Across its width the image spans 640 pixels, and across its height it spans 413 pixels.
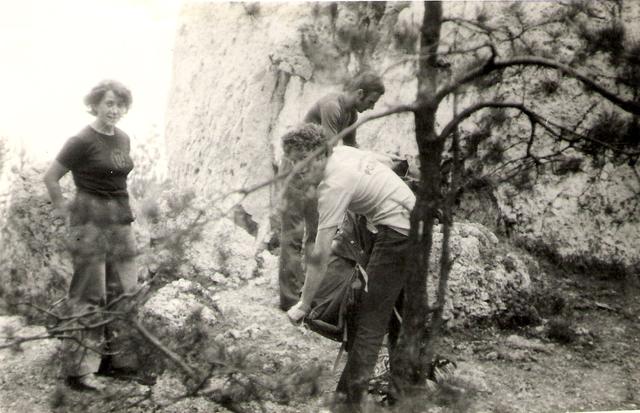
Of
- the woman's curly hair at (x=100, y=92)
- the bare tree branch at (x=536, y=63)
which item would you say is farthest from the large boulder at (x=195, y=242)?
the bare tree branch at (x=536, y=63)

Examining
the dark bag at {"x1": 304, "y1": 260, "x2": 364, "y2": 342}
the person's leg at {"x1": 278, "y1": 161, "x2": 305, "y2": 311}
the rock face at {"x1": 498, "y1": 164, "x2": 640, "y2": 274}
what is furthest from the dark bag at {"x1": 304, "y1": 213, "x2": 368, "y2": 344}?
the rock face at {"x1": 498, "y1": 164, "x2": 640, "y2": 274}

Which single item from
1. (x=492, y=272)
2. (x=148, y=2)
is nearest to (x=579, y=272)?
(x=492, y=272)

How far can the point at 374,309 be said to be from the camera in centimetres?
222

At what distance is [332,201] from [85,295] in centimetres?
92

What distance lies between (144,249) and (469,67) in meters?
1.19

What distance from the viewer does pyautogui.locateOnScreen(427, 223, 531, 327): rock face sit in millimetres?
2979

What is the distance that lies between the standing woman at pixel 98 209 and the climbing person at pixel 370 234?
58 centimetres

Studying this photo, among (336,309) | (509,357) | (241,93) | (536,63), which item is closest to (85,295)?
(336,309)

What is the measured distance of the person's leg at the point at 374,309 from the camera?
7.22 feet

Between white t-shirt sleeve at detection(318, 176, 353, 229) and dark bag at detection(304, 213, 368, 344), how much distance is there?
28 cm

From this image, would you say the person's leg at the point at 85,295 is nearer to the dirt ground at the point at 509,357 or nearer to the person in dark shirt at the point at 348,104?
the dirt ground at the point at 509,357

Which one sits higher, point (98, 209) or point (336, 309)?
point (98, 209)

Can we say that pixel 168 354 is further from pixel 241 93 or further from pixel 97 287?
pixel 241 93

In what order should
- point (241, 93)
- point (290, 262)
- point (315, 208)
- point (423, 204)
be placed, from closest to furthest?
1. point (423, 204)
2. point (315, 208)
3. point (290, 262)
4. point (241, 93)
